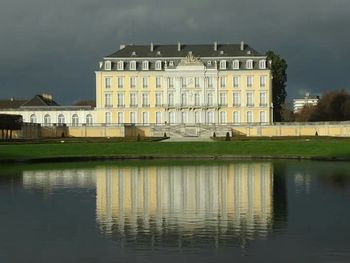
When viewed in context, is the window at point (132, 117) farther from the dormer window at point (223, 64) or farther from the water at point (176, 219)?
the water at point (176, 219)

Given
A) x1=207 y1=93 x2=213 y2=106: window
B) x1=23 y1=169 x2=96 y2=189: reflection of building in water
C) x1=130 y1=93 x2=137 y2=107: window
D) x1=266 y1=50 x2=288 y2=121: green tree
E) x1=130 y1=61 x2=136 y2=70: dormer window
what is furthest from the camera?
x1=266 y1=50 x2=288 y2=121: green tree

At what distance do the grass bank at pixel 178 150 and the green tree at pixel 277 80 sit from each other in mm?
40645

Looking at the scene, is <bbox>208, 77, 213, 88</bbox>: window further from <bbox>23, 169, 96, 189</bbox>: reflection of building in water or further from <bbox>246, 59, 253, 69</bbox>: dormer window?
<bbox>23, 169, 96, 189</bbox>: reflection of building in water

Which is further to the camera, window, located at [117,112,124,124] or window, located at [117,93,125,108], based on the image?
window, located at [117,93,125,108]

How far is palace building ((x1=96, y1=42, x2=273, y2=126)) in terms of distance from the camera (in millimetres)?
80688

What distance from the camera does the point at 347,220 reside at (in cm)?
1396

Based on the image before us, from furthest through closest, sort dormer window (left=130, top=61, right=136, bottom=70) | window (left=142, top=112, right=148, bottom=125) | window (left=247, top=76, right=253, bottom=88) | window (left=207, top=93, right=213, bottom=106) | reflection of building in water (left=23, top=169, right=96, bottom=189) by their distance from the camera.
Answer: dormer window (left=130, top=61, right=136, bottom=70)
window (left=207, top=93, right=213, bottom=106)
window (left=142, top=112, right=148, bottom=125)
window (left=247, top=76, right=253, bottom=88)
reflection of building in water (left=23, top=169, right=96, bottom=189)

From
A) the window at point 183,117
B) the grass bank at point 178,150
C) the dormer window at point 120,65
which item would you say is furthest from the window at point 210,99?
the grass bank at point 178,150

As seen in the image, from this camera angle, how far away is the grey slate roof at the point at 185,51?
8175 cm

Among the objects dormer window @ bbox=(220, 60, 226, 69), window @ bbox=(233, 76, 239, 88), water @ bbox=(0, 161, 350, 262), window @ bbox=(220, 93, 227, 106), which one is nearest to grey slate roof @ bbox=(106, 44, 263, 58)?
dormer window @ bbox=(220, 60, 226, 69)

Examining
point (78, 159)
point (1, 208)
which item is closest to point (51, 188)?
point (1, 208)

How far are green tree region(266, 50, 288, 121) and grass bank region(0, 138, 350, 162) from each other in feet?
133

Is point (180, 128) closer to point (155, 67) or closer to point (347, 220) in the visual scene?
point (155, 67)

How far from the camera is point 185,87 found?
3209 inches
